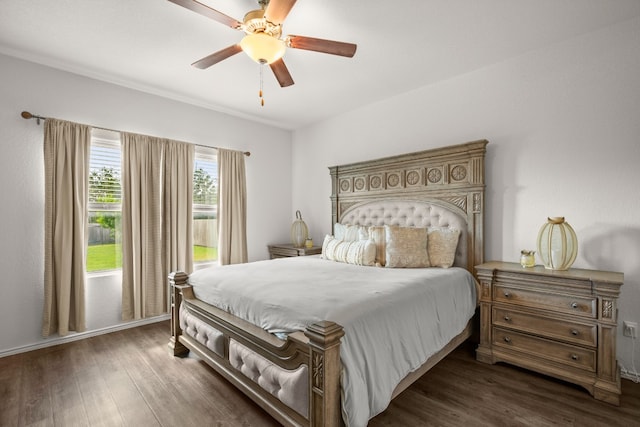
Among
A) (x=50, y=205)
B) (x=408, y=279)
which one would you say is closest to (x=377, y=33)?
(x=408, y=279)

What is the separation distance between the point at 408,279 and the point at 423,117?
214 cm

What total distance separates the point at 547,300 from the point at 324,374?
198cm

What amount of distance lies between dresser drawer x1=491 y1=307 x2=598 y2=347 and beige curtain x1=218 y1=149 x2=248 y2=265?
326 cm

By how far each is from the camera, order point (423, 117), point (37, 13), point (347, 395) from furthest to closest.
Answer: point (423, 117) → point (37, 13) → point (347, 395)

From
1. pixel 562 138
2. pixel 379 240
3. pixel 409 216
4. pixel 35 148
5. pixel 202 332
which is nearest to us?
pixel 202 332

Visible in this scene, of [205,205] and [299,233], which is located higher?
[205,205]

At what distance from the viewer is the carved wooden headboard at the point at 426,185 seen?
3.05m

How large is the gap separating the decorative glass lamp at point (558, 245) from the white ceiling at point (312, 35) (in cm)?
161

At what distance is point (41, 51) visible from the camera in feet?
9.11

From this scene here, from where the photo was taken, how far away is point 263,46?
201 centimetres

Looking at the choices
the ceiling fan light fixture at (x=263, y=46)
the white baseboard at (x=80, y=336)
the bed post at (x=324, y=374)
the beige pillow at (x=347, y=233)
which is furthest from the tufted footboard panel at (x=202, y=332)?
the ceiling fan light fixture at (x=263, y=46)

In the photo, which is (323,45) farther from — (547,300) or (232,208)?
(232,208)

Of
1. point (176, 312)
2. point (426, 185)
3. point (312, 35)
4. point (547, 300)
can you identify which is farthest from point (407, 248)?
point (176, 312)

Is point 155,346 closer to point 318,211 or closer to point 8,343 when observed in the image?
point 8,343
